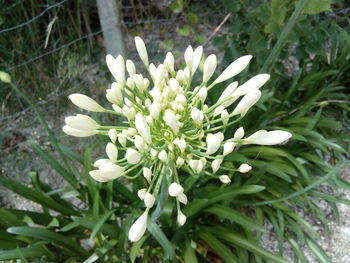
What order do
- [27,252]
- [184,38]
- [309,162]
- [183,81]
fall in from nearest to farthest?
1. [183,81]
2. [27,252]
3. [309,162]
4. [184,38]

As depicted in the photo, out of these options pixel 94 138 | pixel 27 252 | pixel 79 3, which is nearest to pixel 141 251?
pixel 27 252

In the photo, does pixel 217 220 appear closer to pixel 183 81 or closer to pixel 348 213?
pixel 348 213

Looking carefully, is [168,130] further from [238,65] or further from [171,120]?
[238,65]

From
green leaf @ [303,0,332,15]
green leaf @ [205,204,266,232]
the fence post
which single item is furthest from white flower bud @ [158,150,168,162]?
the fence post

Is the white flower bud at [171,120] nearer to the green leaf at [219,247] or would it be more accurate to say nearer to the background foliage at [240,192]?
the background foliage at [240,192]

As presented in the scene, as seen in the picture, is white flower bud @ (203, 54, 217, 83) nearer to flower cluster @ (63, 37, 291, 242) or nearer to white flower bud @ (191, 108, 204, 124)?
flower cluster @ (63, 37, 291, 242)

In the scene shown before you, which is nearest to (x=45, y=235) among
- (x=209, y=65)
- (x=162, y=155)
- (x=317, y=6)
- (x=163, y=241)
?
(x=163, y=241)
